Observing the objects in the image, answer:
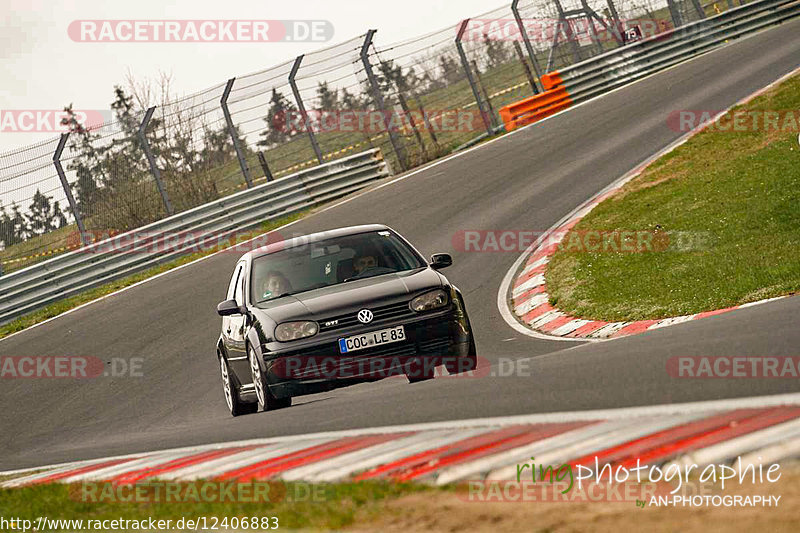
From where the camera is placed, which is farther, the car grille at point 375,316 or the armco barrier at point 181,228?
the armco barrier at point 181,228

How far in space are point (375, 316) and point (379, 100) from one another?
16592 mm

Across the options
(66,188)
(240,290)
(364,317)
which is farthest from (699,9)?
(364,317)

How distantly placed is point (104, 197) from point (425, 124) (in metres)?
8.17

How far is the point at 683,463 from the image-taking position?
3760 millimetres

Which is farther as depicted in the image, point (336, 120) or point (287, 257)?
point (336, 120)

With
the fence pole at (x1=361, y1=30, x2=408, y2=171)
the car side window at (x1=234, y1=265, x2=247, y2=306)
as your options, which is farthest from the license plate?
the fence pole at (x1=361, y1=30, x2=408, y2=171)

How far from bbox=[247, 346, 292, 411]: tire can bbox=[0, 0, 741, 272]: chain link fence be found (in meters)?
13.9

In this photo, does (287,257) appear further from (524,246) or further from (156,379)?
(524,246)

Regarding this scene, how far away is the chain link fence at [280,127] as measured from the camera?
21.7 m

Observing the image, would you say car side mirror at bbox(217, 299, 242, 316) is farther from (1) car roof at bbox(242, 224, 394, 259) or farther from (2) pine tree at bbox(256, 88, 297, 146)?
(2) pine tree at bbox(256, 88, 297, 146)

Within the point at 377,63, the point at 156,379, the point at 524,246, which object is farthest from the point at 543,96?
the point at 156,379

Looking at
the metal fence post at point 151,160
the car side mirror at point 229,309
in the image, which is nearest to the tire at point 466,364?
the car side mirror at point 229,309

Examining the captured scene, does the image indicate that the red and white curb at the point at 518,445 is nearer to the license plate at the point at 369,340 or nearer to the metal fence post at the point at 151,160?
the license plate at the point at 369,340

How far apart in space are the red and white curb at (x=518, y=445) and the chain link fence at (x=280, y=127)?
16.8 meters
